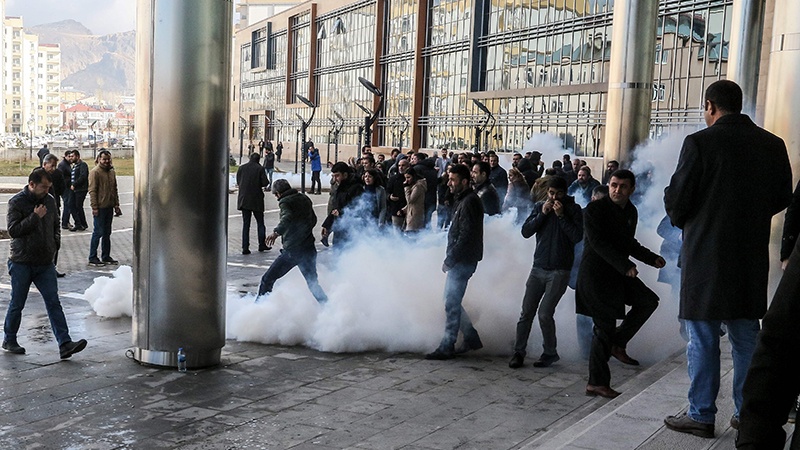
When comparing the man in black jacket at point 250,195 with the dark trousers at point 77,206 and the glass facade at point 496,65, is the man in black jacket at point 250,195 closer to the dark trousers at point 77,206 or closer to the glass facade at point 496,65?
the dark trousers at point 77,206

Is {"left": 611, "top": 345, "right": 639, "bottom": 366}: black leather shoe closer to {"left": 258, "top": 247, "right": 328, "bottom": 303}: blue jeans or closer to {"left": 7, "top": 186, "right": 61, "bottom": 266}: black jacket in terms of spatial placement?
{"left": 258, "top": 247, "right": 328, "bottom": 303}: blue jeans

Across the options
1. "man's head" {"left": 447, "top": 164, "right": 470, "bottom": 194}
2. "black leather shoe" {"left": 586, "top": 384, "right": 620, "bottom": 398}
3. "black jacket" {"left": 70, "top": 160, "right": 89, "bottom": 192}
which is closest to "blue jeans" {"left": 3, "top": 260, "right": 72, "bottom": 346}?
"man's head" {"left": 447, "top": 164, "right": 470, "bottom": 194}

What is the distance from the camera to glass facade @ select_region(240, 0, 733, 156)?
101 ft

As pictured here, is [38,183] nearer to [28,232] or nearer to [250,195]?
[28,232]

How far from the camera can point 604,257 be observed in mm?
Result: 6555

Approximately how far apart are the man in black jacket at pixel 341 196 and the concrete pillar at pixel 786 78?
21.8ft

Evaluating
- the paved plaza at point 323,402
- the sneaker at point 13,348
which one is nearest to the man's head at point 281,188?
the paved plaza at point 323,402

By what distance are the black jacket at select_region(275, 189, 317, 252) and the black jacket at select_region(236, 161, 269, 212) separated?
655 cm

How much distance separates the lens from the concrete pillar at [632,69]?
1566 cm

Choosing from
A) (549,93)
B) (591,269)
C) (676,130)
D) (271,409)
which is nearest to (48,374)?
(271,409)

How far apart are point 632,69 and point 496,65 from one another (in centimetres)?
2877

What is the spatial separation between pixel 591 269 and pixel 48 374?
4653 millimetres

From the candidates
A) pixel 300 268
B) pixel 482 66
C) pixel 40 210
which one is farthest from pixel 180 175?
pixel 482 66

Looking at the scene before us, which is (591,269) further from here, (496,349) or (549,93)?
(549,93)
